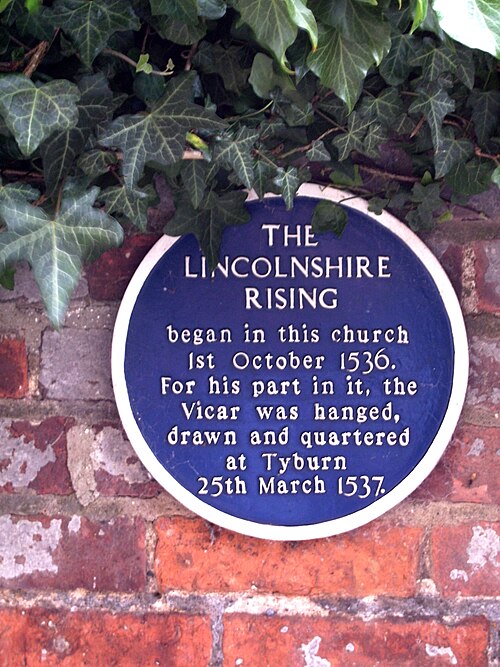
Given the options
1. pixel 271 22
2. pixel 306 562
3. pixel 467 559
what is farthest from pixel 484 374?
pixel 271 22

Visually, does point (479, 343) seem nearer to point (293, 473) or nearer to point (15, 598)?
point (293, 473)

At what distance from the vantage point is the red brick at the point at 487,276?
3.80 ft

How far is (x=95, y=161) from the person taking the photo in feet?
3.11

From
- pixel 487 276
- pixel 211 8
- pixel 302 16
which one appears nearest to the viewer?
pixel 302 16

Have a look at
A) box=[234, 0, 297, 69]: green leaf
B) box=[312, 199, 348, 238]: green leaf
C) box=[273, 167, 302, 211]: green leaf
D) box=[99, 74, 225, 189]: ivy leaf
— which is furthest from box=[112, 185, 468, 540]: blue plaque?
box=[234, 0, 297, 69]: green leaf

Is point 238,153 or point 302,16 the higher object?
point 302,16

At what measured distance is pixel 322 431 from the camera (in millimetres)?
1132

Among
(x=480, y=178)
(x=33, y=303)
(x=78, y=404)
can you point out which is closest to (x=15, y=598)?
Answer: (x=78, y=404)

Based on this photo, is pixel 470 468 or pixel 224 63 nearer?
pixel 224 63

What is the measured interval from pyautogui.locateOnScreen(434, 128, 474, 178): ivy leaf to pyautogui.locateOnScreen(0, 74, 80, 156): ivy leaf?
45cm

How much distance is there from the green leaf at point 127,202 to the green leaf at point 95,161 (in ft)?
0.09

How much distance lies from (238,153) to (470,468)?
21.8 inches

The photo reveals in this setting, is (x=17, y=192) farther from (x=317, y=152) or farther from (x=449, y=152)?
(x=449, y=152)

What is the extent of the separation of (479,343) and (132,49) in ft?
2.00
